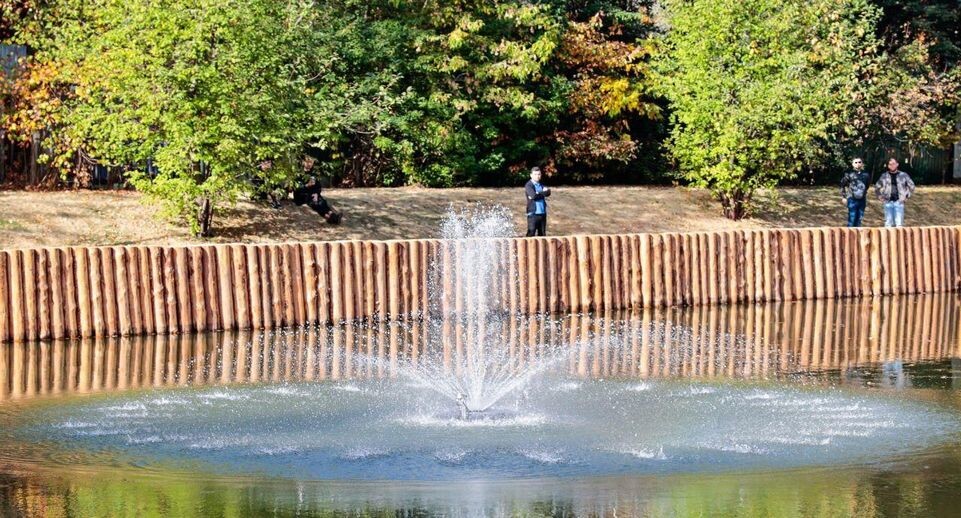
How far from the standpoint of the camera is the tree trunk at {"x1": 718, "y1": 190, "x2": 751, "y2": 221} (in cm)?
3391

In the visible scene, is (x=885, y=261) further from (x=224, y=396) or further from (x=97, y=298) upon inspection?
(x=224, y=396)

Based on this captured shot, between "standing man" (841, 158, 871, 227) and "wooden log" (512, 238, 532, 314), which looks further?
"standing man" (841, 158, 871, 227)

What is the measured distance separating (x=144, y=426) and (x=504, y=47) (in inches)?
840

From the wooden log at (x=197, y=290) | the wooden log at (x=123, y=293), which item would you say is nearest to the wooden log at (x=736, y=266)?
the wooden log at (x=197, y=290)

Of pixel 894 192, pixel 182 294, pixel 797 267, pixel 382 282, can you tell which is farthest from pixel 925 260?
pixel 182 294

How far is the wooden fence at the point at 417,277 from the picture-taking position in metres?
19.7

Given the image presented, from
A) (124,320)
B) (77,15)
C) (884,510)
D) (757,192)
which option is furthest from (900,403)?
(757,192)

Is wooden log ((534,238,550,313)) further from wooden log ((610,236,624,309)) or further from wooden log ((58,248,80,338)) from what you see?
wooden log ((58,248,80,338))

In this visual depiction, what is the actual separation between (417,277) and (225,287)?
274cm

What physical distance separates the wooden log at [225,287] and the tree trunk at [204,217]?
6221 millimetres

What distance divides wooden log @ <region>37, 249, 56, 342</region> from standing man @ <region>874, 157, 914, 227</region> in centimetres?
1599

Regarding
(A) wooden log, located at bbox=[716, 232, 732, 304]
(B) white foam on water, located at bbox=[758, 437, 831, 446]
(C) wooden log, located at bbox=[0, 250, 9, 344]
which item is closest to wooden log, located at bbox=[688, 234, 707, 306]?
(A) wooden log, located at bbox=[716, 232, 732, 304]

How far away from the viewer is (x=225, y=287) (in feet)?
67.7

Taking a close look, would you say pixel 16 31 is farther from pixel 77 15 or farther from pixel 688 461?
pixel 688 461
